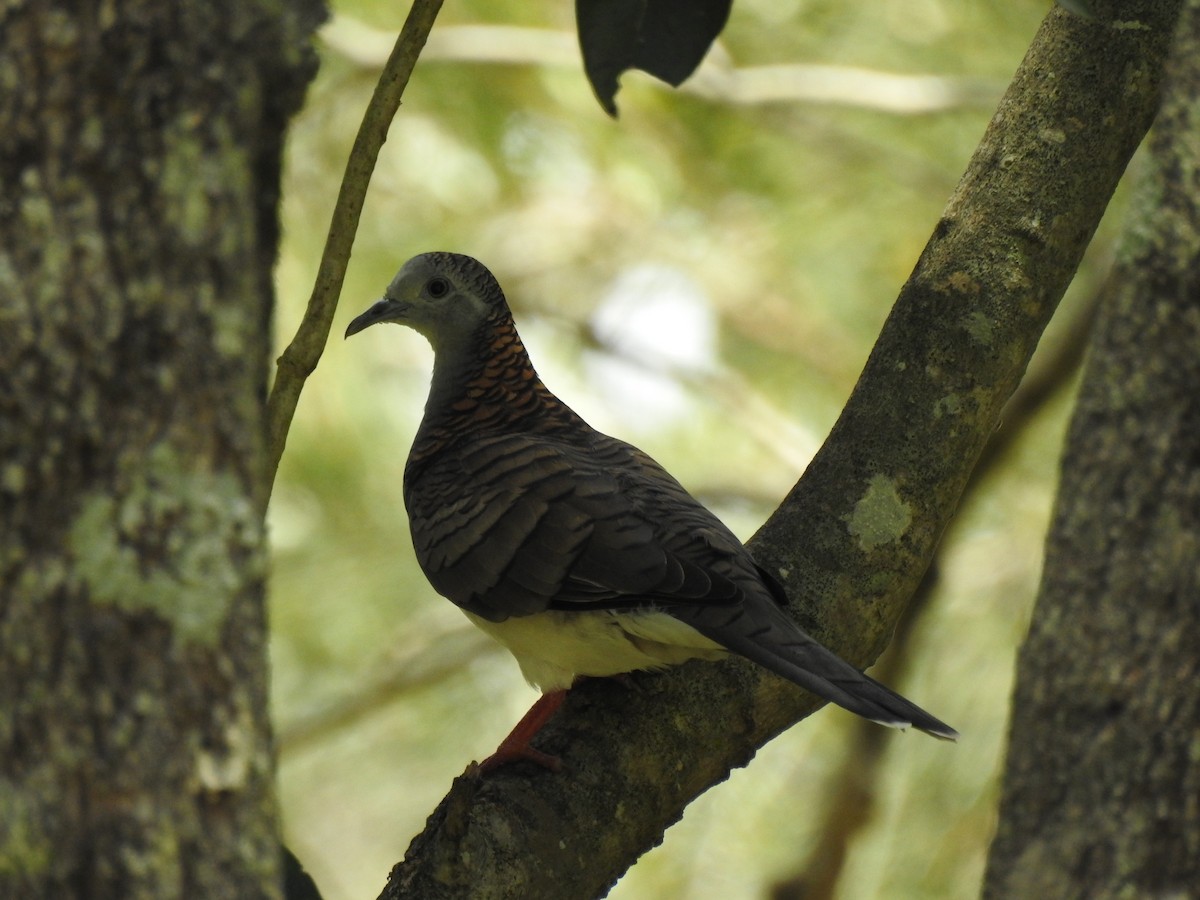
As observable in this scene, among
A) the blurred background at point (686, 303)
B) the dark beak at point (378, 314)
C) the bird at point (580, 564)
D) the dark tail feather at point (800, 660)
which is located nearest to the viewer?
the dark tail feather at point (800, 660)

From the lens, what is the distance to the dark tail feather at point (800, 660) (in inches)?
82.9

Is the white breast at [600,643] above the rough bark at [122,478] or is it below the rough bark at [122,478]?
above

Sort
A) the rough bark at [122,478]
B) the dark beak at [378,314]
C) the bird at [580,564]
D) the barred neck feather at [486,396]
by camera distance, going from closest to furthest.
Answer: the rough bark at [122,478]
the bird at [580,564]
the barred neck feather at [486,396]
the dark beak at [378,314]

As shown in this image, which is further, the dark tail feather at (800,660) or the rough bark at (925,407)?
the rough bark at (925,407)

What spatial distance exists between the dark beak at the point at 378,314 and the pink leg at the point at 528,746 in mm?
1005

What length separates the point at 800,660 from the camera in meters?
2.23

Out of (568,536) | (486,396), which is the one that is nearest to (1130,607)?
(568,536)

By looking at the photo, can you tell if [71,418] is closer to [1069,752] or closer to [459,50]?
[1069,752]

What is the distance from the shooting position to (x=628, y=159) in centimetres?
702

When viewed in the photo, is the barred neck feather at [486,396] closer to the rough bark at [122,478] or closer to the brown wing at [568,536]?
the brown wing at [568,536]

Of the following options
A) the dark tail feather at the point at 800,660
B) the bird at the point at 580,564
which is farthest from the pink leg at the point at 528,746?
the dark tail feather at the point at 800,660

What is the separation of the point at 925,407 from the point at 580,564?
2.28ft

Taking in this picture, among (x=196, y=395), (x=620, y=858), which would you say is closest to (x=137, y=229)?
(x=196, y=395)

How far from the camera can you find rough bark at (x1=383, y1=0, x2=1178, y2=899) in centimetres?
240
